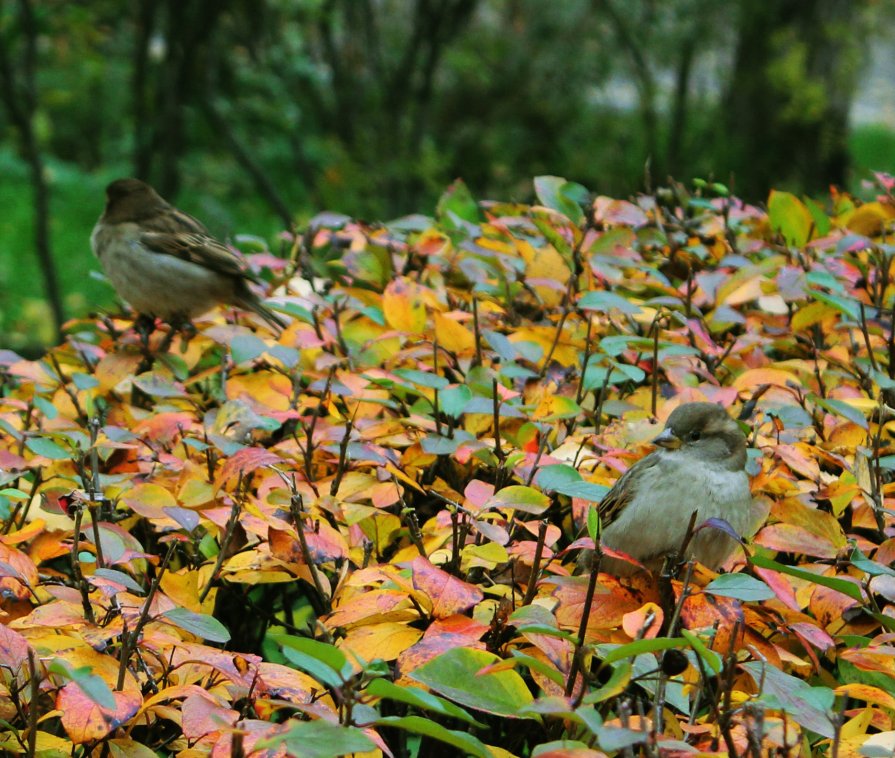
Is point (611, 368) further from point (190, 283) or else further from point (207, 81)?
point (207, 81)

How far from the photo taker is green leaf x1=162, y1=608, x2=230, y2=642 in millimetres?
1599

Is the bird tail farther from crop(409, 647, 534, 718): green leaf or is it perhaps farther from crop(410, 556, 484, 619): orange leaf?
crop(409, 647, 534, 718): green leaf

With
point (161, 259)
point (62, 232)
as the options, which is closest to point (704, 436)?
point (161, 259)

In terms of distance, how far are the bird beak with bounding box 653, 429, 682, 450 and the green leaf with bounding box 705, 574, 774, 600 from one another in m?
0.65

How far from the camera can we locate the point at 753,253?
3535 mm

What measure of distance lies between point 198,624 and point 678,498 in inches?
38.5

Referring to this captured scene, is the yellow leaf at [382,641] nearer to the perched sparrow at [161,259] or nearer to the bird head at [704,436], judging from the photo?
the bird head at [704,436]

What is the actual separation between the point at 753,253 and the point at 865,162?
15.1 metres

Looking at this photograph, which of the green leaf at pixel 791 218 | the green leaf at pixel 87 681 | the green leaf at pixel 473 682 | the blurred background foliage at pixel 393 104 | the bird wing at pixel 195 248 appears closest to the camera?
the green leaf at pixel 87 681

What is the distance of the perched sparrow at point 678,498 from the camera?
2.15m

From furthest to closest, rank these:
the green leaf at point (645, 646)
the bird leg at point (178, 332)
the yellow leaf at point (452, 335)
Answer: the bird leg at point (178, 332) → the yellow leaf at point (452, 335) → the green leaf at point (645, 646)

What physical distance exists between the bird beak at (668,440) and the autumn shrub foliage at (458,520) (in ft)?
0.31

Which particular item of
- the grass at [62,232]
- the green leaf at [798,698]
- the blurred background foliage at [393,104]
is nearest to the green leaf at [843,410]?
the green leaf at [798,698]

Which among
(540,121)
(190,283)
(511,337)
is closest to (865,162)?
(540,121)
